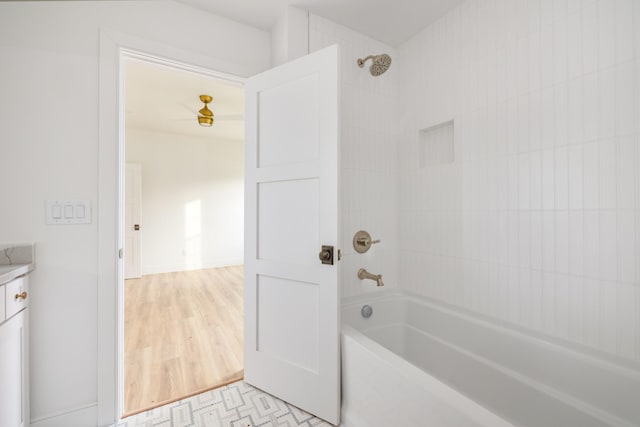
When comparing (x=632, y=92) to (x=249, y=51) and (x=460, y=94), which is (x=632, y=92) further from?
(x=249, y=51)

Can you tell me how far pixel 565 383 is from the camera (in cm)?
128

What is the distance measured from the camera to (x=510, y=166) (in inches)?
60.1

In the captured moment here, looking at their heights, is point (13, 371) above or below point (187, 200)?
below

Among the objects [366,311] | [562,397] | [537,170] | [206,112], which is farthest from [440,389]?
[206,112]

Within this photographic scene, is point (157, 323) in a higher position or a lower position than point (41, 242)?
lower

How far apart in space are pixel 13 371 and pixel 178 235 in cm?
415

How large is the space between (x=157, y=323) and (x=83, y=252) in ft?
5.64

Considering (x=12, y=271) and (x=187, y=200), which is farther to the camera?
(x=187, y=200)

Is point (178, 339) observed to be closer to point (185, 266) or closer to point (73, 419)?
point (73, 419)

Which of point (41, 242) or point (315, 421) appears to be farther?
point (315, 421)

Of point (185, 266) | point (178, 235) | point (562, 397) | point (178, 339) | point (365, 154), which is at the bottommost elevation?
point (178, 339)

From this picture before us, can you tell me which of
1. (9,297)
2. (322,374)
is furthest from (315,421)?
(9,297)

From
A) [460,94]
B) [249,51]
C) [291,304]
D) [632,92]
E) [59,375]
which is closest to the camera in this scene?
[632,92]

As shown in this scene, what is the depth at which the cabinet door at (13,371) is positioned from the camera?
107 centimetres
